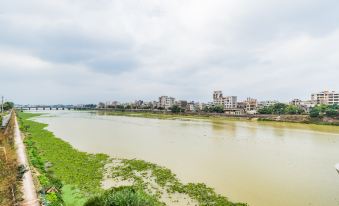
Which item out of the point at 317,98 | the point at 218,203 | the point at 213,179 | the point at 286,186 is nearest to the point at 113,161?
the point at 213,179

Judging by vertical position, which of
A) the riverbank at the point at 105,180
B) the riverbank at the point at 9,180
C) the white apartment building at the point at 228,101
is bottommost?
the riverbank at the point at 105,180

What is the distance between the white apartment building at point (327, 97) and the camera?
11138cm

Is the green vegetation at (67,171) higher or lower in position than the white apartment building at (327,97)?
lower

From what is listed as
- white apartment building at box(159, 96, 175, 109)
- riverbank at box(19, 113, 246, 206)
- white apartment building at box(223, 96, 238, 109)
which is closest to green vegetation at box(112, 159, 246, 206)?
riverbank at box(19, 113, 246, 206)

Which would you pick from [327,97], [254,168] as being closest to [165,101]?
[327,97]

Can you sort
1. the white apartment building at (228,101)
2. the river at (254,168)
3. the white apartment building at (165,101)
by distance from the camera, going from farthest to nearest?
1. the white apartment building at (165,101)
2. the white apartment building at (228,101)
3. the river at (254,168)

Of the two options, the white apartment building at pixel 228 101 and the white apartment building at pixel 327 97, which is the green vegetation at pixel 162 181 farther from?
the white apartment building at pixel 327 97

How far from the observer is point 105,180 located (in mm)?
14445

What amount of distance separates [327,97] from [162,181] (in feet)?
409

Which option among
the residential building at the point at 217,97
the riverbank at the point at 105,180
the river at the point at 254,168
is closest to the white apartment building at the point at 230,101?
Result: the residential building at the point at 217,97

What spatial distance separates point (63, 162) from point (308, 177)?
17192mm

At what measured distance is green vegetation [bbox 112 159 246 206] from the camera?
11672 millimetres

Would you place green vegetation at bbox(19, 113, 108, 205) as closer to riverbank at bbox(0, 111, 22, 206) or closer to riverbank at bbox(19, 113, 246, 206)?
riverbank at bbox(19, 113, 246, 206)

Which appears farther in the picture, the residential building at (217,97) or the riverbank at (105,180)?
the residential building at (217,97)
